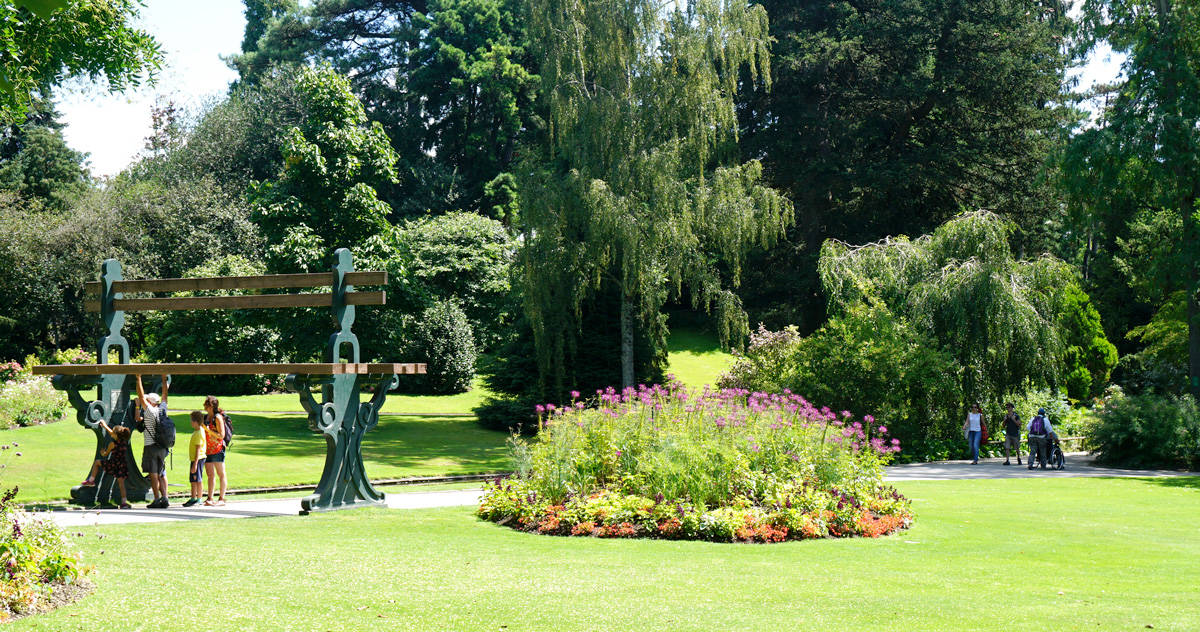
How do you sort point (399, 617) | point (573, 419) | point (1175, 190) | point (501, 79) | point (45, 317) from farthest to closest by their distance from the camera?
point (501, 79), point (45, 317), point (1175, 190), point (573, 419), point (399, 617)

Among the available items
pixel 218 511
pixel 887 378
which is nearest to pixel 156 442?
pixel 218 511

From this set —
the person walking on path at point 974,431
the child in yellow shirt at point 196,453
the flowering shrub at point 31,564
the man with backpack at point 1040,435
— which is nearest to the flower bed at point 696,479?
the child in yellow shirt at point 196,453

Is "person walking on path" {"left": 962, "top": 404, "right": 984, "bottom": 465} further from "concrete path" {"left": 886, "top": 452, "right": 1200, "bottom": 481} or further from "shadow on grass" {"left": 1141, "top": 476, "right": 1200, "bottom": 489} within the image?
"shadow on grass" {"left": 1141, "top": 476, "right": 1200, "bottom": 489}

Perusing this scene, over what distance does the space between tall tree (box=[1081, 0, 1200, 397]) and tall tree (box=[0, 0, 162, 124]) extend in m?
24.1

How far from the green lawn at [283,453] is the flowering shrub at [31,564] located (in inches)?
→ 302

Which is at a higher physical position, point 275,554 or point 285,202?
point 285,202

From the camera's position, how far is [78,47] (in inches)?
844

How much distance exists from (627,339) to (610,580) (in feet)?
62.6

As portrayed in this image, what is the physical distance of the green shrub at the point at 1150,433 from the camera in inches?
930

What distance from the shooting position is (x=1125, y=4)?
27.2 metres

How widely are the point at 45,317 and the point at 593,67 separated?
2665 centimetres

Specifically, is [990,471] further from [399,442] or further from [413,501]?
[413,501]

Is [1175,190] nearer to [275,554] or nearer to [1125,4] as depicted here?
[1125,4]

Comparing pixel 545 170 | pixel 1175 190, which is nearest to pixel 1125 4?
pixel 1175 190
